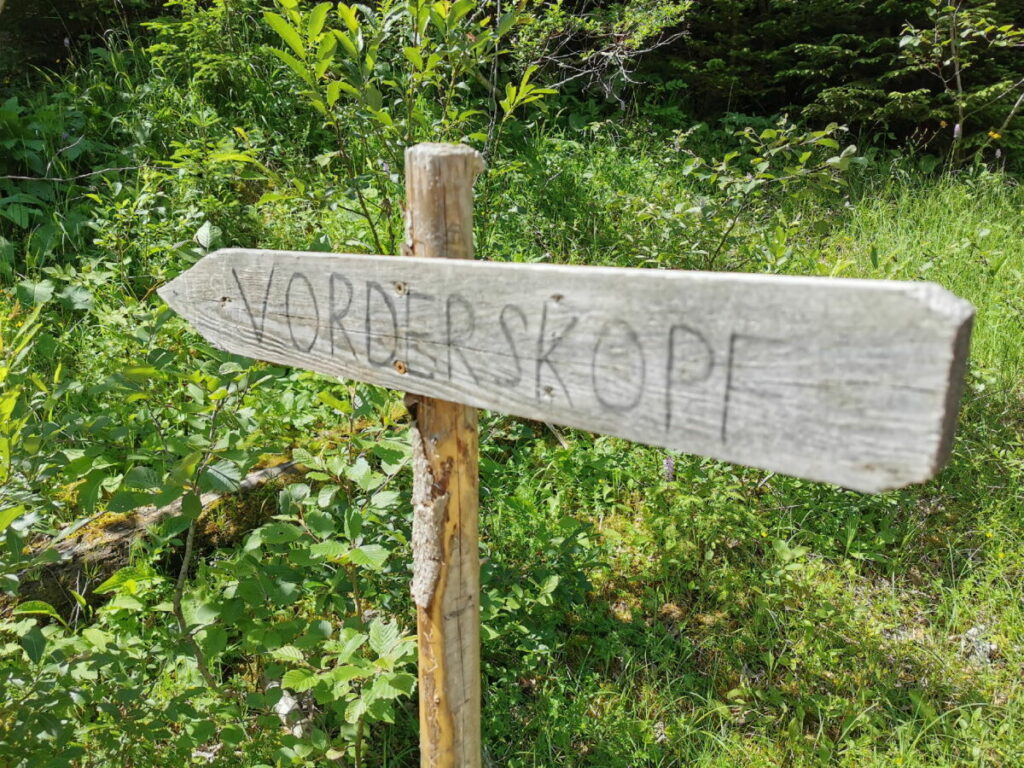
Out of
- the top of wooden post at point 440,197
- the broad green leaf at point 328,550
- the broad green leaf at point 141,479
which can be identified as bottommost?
the broad green leaf at point 328,550

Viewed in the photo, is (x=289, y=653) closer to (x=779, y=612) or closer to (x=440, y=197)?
(x=440, y=197)

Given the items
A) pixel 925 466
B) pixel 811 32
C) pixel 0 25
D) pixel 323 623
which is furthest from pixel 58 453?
pixel 811 32

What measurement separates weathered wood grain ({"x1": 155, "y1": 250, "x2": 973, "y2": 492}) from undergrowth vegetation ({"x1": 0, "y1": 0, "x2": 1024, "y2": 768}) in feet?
1.92

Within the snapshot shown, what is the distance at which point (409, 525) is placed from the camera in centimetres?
227

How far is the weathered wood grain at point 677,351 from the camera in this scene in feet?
2.19

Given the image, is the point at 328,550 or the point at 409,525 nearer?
the point at 328,550

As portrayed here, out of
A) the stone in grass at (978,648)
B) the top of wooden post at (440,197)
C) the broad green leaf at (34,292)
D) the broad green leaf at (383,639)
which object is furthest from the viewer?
the stone in grass at (978,648)

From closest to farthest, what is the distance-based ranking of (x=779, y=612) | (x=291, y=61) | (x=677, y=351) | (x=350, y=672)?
(x=677, y=351), (x=350, y=672), (x=291, y=61), (x=779, y=612)

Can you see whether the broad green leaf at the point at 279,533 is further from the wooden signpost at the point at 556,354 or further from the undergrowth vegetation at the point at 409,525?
the wooden signpost at the point at 556,354

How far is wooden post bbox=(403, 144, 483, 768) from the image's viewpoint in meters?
1.21

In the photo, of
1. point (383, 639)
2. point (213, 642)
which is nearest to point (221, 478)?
point (213, 642)

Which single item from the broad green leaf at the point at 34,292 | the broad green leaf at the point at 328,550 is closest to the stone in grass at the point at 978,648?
the broad green leaf at the point at 328,550

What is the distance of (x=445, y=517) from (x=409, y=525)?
3.33 feet

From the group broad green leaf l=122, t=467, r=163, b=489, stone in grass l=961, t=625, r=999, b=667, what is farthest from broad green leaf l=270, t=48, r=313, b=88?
stone in grass l=961, t=625, r=999, b=667
